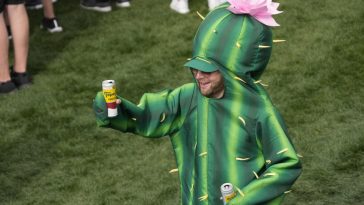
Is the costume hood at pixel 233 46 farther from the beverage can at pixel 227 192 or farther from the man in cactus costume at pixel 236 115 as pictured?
the beverage can at pixel 227 192

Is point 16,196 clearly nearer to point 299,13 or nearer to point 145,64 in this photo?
point 145,64

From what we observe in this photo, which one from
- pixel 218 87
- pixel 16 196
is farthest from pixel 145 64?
pixel 218 87

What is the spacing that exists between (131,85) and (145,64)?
15.5 inches

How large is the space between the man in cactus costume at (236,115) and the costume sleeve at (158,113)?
35 millimetres

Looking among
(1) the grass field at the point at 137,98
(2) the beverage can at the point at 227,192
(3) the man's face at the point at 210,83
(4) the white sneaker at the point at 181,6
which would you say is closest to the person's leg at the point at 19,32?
(1) the grass field at the point at 137,98

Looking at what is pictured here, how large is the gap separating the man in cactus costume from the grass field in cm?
185

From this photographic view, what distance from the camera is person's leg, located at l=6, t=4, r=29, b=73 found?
7328 millimetres

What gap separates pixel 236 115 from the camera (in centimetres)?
409

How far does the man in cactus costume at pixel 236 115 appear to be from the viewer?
4.00 m

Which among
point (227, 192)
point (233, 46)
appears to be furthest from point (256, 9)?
point (227, 192)

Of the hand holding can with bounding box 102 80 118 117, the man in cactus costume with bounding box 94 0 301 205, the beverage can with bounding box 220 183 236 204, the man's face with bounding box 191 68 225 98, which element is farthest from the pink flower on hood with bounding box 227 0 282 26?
the beverage can with bounding box 220 183 236 204

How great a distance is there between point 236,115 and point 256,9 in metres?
0.47

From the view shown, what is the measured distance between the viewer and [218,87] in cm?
410

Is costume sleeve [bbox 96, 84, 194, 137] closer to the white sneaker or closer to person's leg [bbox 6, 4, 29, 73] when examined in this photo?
person's leg [bbox 6, 4, 29, 73]
